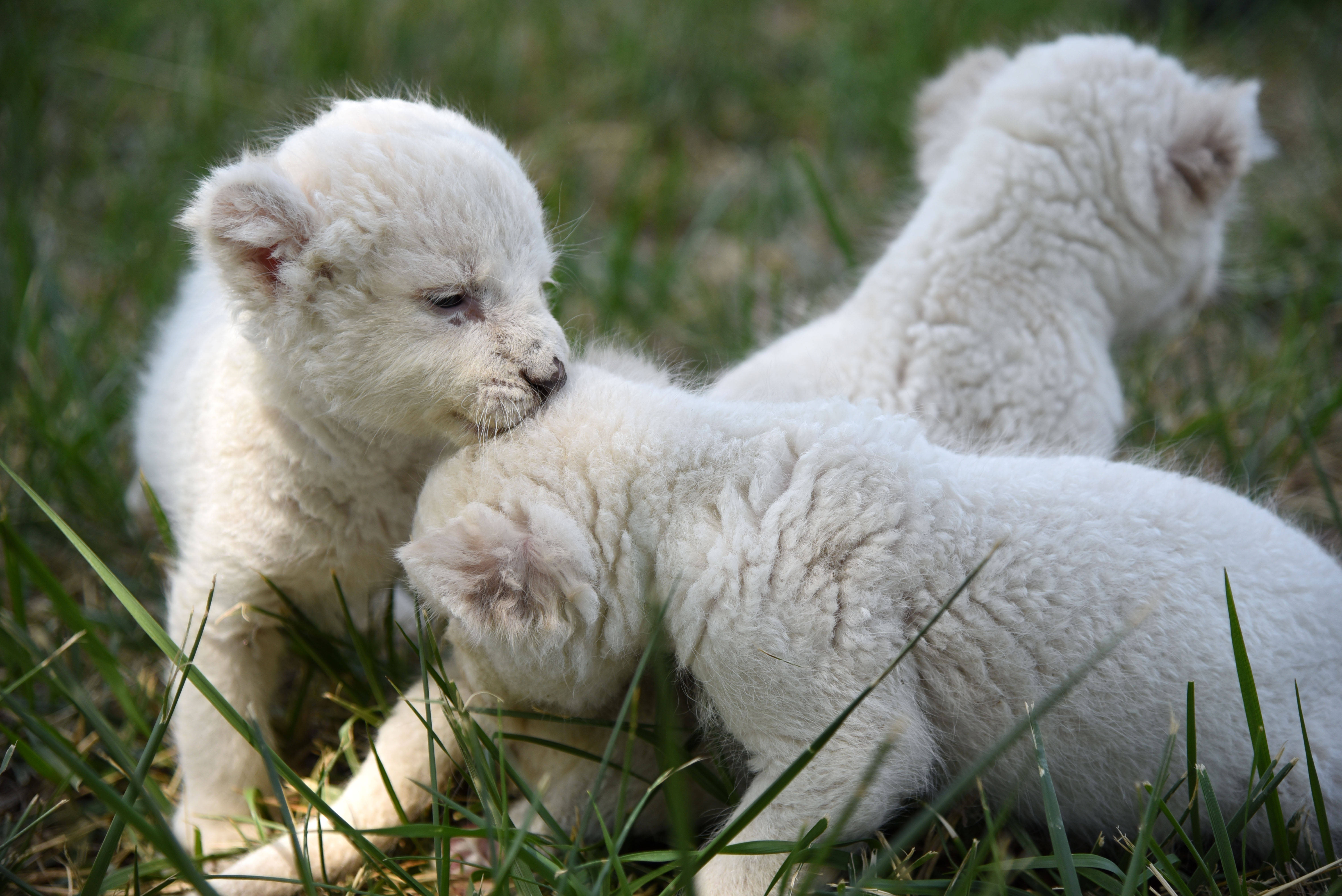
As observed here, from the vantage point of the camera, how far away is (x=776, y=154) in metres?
5.89

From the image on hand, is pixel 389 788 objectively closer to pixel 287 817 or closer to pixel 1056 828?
pixel 287 817

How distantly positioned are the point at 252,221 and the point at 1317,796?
2.48 metres

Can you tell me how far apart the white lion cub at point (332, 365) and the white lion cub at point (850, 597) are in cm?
21

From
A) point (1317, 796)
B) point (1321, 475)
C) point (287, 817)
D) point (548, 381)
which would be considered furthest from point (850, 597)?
point (1321, 475)

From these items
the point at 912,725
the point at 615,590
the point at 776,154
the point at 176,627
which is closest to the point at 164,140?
the point at 776,154

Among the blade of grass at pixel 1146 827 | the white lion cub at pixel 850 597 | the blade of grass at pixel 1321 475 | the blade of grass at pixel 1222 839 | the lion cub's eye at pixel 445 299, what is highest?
the lion cub's eye at pixel 445 299

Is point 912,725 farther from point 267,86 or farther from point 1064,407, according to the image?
point 267,86

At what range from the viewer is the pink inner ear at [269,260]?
2254 mm

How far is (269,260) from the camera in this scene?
2.28 m

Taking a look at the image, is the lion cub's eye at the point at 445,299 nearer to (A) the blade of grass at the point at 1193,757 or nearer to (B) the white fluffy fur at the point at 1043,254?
(B) the white fluffy fur at the point at 1043,254

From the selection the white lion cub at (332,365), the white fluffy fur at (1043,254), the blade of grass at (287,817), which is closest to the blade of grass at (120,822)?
the blade of grass at (287,817)

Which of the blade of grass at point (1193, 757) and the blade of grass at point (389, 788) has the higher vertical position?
the blade of grass at point (389, 788)

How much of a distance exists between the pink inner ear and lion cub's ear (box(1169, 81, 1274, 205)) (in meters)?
2.77

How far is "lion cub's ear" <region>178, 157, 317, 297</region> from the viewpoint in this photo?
2146 millimetres
